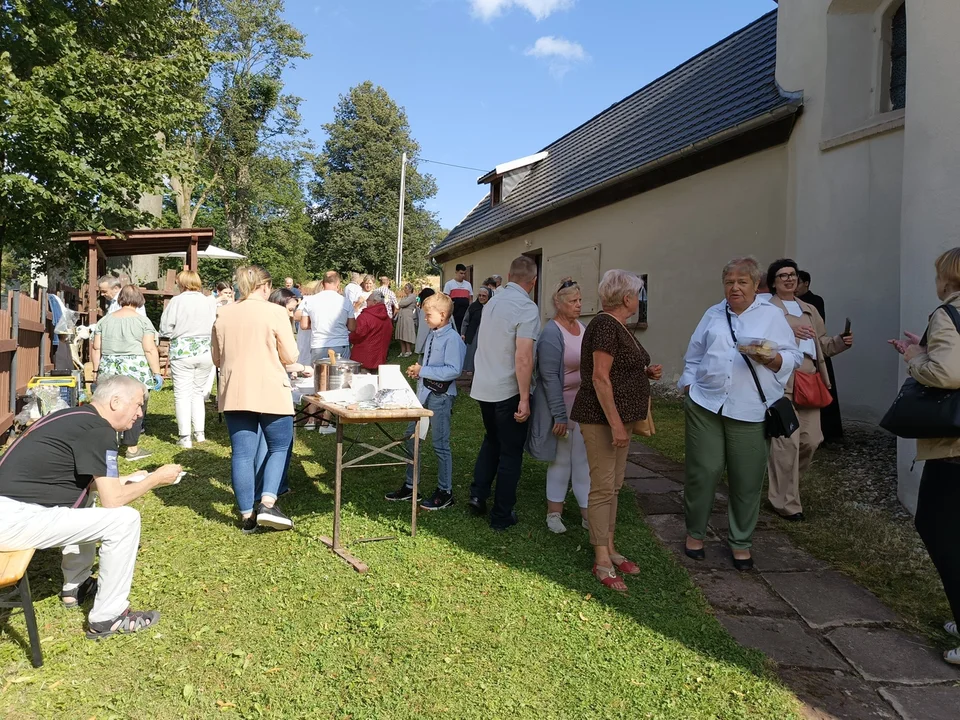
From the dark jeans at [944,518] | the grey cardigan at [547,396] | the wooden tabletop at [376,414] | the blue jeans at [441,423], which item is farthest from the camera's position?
the blue jeans at [441,423]

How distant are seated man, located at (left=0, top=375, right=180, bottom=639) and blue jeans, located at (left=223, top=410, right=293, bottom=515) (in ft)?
3.49

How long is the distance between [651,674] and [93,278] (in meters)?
11.7

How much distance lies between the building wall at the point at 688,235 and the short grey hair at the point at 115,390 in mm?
8141

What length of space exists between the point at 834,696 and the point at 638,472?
3496 mm

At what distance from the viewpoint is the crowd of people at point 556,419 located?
2873mm

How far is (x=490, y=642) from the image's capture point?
3.04 m

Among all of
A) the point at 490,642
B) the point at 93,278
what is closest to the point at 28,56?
the point at 93,278

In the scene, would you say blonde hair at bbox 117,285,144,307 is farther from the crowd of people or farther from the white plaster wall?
the white plaster wall

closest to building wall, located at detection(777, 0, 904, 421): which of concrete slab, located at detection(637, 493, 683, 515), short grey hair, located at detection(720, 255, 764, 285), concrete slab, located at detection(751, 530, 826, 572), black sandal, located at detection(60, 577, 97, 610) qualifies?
concrete slab, located at detection(637, 493, 683, 515)

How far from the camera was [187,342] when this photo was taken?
20.9 ft

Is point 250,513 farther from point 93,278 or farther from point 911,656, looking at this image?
point 93,278

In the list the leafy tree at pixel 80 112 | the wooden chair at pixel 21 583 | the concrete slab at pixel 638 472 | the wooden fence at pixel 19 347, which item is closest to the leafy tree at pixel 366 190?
the leafy tree at pixel 80 112

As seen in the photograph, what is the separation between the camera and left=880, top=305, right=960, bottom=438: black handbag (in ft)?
9.25

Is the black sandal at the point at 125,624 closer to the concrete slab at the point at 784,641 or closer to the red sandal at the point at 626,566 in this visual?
the red sandal at the point at 626,566
